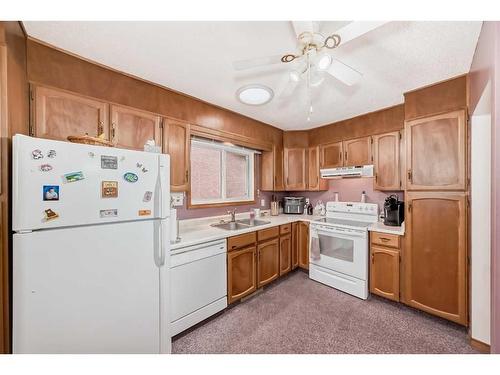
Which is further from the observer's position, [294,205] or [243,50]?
[294,205]

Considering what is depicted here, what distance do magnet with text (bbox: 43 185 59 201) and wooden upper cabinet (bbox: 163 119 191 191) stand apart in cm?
101

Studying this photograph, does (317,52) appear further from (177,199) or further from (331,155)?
(331,155)

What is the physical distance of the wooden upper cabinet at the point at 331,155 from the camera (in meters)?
2.97

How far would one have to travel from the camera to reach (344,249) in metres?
2.51

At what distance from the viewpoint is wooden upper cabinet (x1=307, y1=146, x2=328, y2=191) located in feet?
10.6

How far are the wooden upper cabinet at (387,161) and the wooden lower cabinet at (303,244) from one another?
1075mm

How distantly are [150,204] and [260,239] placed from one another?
1.43 meters

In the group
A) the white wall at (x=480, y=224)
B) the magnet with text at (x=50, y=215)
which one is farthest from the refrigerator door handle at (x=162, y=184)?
the white wall at (x=480, y=224)

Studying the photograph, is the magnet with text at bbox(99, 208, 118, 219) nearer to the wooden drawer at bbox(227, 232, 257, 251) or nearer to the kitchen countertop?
the kitchen countertop

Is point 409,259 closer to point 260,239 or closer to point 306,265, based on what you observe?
point 306,265

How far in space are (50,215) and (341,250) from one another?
268cm

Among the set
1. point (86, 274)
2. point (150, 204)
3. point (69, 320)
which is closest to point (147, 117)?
point (150, 204)

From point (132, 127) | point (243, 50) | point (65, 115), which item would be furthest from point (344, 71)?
point (65, 115)

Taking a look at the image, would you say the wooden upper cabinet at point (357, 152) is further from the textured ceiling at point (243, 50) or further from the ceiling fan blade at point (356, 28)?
the ceiling fan blade at point (356, 28)
